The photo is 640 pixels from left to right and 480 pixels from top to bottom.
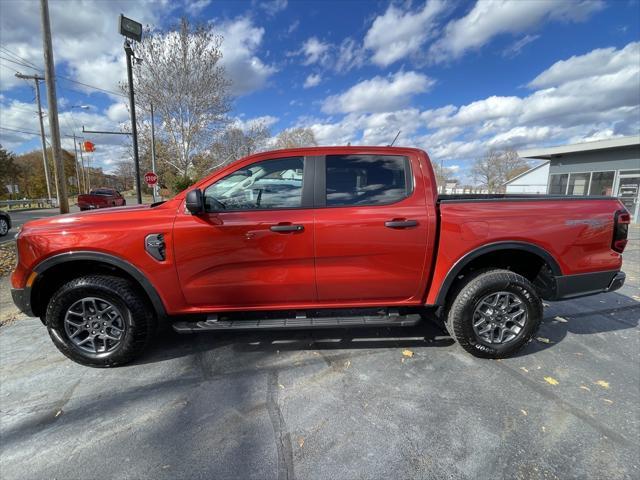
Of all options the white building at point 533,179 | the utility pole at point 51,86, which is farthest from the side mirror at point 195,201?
the white building at point 533,179

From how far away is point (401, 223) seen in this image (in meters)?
2.69

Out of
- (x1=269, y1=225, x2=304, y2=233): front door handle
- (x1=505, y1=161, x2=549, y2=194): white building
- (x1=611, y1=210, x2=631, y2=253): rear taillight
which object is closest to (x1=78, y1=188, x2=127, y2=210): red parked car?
(x1=269, y1=225, x2=304, y2=233): front door handle

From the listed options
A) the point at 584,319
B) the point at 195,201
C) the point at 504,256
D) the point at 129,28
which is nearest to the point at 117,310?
the point at 195,201

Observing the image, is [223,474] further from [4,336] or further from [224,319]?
[4,336]

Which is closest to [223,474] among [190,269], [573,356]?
[190,269]

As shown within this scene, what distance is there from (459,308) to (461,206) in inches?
36.7

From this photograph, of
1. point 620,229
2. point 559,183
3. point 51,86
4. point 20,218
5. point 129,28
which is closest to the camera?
point 620,229

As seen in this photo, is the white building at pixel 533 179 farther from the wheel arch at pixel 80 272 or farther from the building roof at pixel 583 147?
the wheel arch at pixel 80 272

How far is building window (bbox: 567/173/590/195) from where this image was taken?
1515 centimetres

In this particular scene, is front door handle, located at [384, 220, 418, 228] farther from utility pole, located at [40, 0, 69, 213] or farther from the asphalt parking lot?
utility pole, located at [40, 0, 69, 213]

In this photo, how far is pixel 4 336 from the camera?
3.56 meters

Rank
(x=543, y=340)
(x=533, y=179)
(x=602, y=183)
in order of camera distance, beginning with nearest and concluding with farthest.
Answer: (x=543, y=340)
(x=602, y=183)
(x=533, y=179)

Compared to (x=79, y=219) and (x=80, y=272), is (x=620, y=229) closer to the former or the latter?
(x=79, y=219)

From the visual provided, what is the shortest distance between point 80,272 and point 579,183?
2001 centimetres
